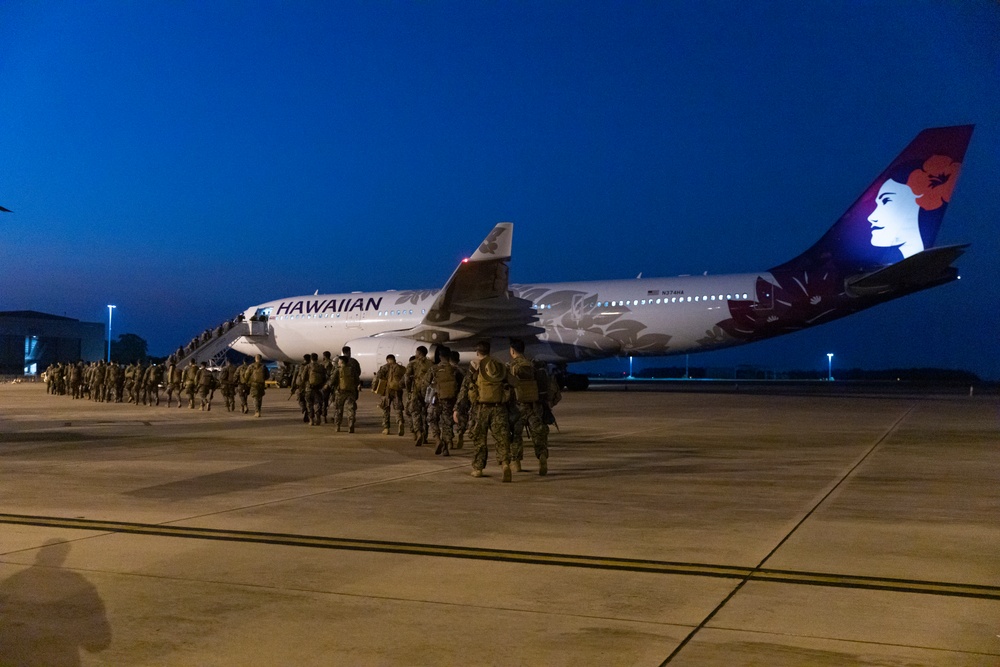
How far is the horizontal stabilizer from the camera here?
2661 centimetres

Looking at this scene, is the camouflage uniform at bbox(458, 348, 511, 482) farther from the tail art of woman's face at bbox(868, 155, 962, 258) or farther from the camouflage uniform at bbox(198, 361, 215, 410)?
the tail art of woman's face at bbox(868, 155, 962, 258)

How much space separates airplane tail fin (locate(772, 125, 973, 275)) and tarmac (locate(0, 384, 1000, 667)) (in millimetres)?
18548

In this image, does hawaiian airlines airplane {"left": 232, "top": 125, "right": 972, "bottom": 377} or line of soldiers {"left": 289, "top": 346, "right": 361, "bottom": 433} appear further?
hawaiian airlines airplane {"left": 232, "top": 125, "right": 972, "bottom": 377}

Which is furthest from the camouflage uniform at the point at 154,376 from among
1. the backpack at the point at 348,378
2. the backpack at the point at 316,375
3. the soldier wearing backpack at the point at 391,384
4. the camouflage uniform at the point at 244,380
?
the soldier wearing backpack at the point at 391,384

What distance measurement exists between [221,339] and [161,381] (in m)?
11.0

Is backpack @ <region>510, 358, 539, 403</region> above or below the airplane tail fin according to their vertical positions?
below

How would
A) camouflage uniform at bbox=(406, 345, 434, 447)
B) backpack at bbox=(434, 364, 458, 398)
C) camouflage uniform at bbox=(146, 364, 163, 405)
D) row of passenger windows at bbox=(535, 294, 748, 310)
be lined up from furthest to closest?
row of passenger windows at bbox=(535, 294, 748, 310) → camouflage uniform at bbox=(146, 364, 163, 405) → camouflage uniform at bbox=(406, 345, 434, 447) → backpack at bbox=(434, 364, 458, 398)

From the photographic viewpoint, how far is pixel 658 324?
103ft

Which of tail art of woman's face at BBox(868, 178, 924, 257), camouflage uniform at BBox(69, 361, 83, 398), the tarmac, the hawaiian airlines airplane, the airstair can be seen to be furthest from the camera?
the airstair

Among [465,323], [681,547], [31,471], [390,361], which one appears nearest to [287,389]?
[465,323]

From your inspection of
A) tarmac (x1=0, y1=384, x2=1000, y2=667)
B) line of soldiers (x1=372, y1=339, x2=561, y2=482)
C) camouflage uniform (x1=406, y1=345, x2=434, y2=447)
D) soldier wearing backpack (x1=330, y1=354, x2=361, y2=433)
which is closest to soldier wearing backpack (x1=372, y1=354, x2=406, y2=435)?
soldier wearing backpack (x1=330, y1=354, x2=361, y2=433)

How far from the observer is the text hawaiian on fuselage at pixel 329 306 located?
36.0 metres

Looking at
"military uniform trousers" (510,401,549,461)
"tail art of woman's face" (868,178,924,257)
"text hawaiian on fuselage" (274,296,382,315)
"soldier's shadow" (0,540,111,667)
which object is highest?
"tail art of woman's face" (868,178,924,257)

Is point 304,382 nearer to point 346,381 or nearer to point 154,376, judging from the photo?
point 346,381
